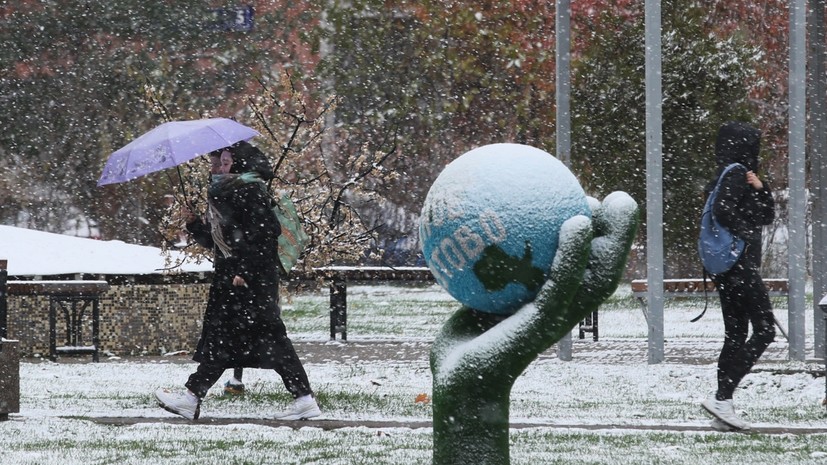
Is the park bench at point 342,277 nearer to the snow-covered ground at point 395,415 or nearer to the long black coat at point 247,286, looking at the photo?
the snow-covered ground at point 395,415

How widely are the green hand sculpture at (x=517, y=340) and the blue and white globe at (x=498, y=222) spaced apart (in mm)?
75

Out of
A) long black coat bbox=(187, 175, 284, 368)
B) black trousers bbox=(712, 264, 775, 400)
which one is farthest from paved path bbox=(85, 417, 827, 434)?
long black coat bbox=(187, 175, 284, 368)

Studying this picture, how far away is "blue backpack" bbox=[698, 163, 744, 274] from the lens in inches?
326

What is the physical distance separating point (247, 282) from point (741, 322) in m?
3.10

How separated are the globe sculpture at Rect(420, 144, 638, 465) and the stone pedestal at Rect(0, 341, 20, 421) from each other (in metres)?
4.06

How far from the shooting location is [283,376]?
875 centimetres

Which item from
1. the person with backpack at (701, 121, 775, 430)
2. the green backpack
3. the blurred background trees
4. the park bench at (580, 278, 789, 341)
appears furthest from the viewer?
the blurred background trees

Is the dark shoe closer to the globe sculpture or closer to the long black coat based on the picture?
the long black coat

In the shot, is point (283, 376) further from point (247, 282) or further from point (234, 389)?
point (234, 389)

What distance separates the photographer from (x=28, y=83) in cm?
3133

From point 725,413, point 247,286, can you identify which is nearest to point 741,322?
point 725,413

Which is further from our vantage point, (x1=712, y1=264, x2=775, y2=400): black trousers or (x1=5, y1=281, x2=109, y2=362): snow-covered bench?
(x1=5, y1=281, x2=109, y2=362): snow-covered bench

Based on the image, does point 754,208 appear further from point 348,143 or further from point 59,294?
point 348,143

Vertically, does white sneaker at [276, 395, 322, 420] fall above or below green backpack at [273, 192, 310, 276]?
below
